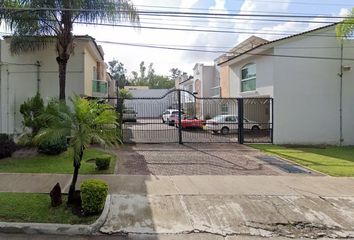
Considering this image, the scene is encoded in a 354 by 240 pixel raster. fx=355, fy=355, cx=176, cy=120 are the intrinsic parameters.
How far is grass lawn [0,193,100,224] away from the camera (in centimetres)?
677

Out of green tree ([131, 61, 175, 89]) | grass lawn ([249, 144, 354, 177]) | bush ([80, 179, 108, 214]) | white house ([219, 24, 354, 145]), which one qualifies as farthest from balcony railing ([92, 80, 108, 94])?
green tree ([131, 61, 175, 89])

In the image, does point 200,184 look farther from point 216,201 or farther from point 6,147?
point 6,147

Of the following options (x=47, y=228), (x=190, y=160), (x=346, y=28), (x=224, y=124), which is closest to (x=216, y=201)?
(x=47, y=228)

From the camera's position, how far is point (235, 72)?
90.3 ft

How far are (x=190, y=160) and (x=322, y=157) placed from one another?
5913 millimetres

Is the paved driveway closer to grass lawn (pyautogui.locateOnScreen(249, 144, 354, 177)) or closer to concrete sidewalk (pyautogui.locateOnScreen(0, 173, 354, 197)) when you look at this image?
concrete sidewalk (pyautogui.locateOnScreen(0, 173, 354, 197))

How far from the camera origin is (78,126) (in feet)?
24.4

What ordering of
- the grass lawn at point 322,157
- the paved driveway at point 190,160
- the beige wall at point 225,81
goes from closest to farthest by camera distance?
1. the paved driveway at point 190,160
2. the grass lawn at point 322,157
3. the beige wall at point 225,81

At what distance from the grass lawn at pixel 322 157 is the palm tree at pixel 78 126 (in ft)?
25.9

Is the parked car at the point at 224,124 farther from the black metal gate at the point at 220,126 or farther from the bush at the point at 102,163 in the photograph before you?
the bush at the point at 102,163

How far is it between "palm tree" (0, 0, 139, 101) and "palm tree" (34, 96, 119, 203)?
24.9ft

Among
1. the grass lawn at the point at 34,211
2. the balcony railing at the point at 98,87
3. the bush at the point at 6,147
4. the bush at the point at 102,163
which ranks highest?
the balcony railing at the point at 98,87

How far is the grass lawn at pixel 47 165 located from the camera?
36.0ft

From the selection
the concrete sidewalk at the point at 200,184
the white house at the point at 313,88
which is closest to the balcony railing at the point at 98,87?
the white house at the point at 313,88
